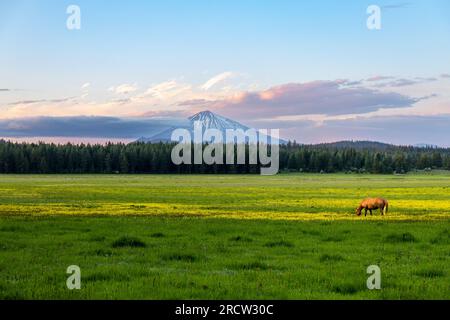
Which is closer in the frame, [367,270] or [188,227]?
[367,270]

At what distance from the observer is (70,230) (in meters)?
28.6

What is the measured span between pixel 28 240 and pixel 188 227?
8.79m

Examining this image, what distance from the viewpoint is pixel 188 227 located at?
3031 cm

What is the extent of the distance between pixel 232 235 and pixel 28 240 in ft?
29.2
